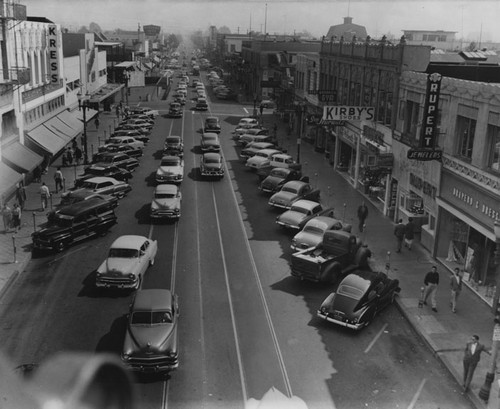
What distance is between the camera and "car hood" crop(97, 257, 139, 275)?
71.2ft

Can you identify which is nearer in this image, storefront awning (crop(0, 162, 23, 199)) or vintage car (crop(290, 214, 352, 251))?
vintage car (crop(290, 214, 352, 251))

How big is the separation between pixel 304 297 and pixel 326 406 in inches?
292

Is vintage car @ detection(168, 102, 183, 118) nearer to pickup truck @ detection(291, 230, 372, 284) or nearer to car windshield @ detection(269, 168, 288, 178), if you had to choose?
car windshield @ detection(269, 168, 288, 178)

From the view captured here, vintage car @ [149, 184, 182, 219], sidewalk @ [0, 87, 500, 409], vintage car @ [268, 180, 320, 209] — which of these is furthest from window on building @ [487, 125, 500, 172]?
vintage car @ [149, 184, 182, 219]

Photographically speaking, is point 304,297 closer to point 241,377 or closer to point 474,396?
point 241,377

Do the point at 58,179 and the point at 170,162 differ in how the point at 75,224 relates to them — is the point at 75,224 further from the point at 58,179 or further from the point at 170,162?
the point at 170,162

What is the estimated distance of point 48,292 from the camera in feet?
72.5

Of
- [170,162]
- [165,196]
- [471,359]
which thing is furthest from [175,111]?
[471,359]

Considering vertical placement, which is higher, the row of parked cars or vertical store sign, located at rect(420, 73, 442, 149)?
vertical store sign, located at rect(420, 73, 442, 149)

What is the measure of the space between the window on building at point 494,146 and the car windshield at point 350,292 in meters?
7.51

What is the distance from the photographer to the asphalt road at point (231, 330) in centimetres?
1588

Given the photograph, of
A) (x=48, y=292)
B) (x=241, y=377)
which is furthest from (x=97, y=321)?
(x=241, y=377)

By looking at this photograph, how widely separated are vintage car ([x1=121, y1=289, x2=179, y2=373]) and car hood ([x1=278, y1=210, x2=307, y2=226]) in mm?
12479

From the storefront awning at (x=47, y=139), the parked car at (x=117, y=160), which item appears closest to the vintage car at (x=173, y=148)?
the parked car at (x=117, y=160)
